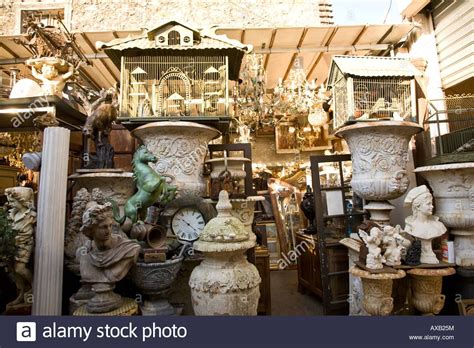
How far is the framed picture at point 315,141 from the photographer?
6.93 metres

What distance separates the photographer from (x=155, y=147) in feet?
10.0

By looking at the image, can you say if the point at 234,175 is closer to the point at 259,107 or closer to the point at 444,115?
the point at 259,107

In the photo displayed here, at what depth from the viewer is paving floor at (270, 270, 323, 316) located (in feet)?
11.9

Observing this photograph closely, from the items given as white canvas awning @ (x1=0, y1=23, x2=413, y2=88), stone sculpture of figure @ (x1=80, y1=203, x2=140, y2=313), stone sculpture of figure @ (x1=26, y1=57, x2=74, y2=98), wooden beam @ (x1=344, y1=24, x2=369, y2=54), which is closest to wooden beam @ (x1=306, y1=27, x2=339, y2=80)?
white canvas awning @ (x1=0, y1=23, x2=413, y2=88)

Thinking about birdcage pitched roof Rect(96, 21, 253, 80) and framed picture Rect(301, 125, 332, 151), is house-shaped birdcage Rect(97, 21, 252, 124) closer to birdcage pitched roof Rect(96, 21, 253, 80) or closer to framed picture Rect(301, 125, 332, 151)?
birdcage pitched roof Rect(96, 21, 253, 80)

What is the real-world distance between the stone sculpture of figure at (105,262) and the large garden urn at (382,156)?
94.7 inches

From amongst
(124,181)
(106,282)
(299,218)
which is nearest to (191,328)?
(106,282)

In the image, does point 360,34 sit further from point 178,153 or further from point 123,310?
point 123,310

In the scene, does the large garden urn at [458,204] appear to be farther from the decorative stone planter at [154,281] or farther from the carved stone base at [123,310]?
the carved stone base at [123,310]

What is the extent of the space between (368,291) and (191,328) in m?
1.58

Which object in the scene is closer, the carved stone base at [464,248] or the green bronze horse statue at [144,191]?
the green bronze horse statue at [144,191]

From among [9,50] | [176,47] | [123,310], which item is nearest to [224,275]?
[123,310]

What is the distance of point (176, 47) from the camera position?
321 cm

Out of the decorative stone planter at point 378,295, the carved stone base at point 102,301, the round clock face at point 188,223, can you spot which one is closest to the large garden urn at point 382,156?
the decorative stone planter at point 378,295
